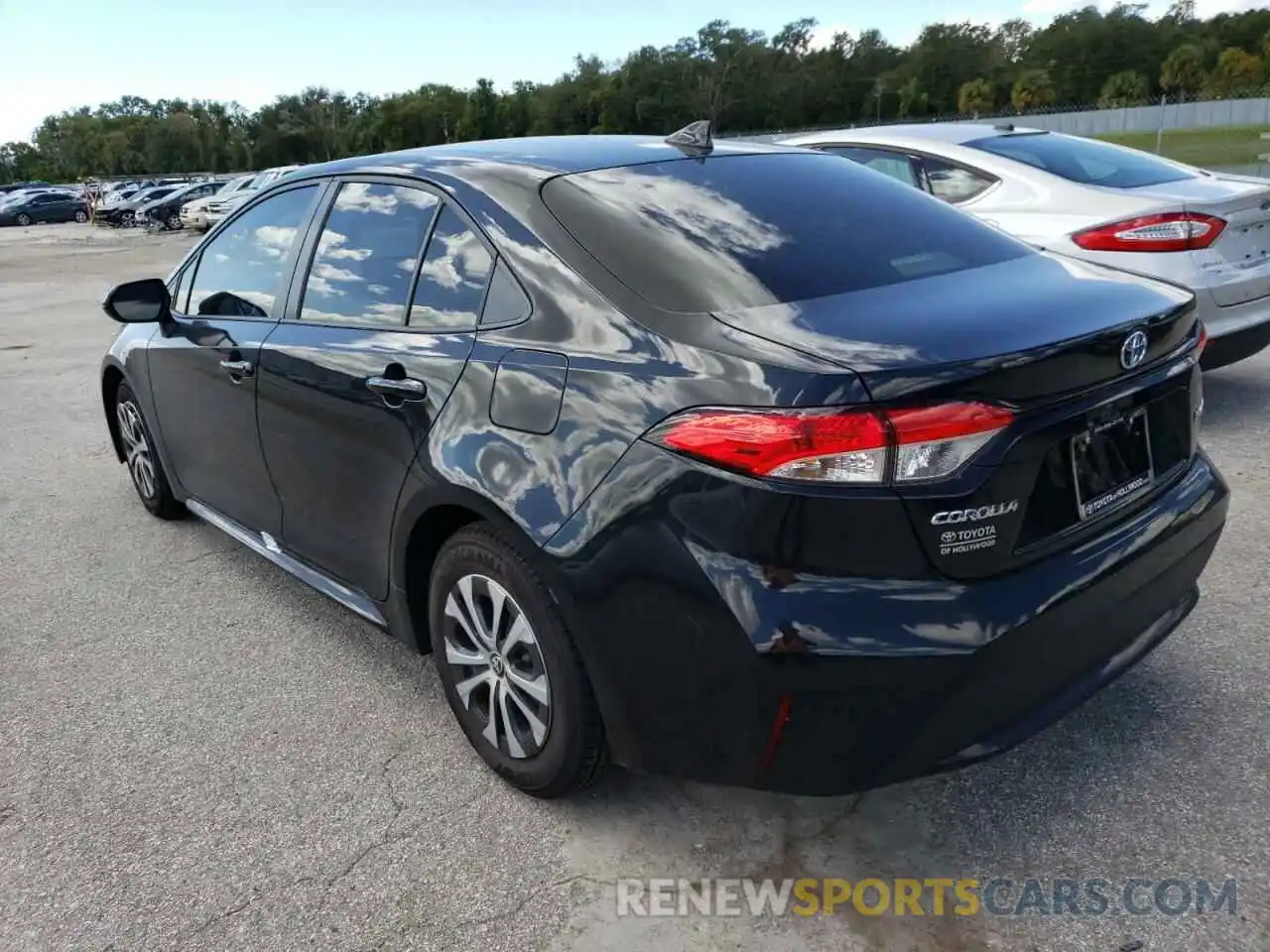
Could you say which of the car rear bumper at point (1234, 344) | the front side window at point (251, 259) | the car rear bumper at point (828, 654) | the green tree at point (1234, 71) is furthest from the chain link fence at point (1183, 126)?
the green tree at point (1234, 71)

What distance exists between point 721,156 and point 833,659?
1.70 metres

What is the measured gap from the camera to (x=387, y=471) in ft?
9.20

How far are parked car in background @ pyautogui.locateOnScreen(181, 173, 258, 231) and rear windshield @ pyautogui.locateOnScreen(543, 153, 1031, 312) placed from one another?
27922 mm

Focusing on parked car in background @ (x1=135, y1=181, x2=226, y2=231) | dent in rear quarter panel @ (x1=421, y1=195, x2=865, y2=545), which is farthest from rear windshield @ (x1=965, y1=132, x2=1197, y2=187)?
parked car in background @ (x1=135, y1=181, x2=226, y2=231)

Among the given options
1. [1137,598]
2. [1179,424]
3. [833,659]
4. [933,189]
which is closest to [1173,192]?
[933,189]

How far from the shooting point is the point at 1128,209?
5031 mm

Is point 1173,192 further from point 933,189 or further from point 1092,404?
point 1092,404

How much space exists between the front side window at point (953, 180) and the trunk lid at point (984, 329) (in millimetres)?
3383

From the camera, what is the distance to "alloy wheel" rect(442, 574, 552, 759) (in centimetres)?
250

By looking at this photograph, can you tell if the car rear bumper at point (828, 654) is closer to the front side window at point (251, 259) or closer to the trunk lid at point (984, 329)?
the trunk lid at point (984, 329)

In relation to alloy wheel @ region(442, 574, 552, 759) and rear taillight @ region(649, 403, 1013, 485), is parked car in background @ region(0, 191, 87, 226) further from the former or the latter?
rear taillight @ region(649, 403, 1013, 485)

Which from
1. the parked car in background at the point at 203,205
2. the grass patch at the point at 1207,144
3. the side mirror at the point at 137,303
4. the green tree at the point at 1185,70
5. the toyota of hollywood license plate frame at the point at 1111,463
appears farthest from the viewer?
the green tree at the point at 1185,70

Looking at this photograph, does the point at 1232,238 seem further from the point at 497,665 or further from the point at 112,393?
the point at 112,393

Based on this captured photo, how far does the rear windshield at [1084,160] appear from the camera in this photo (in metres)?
5.41
